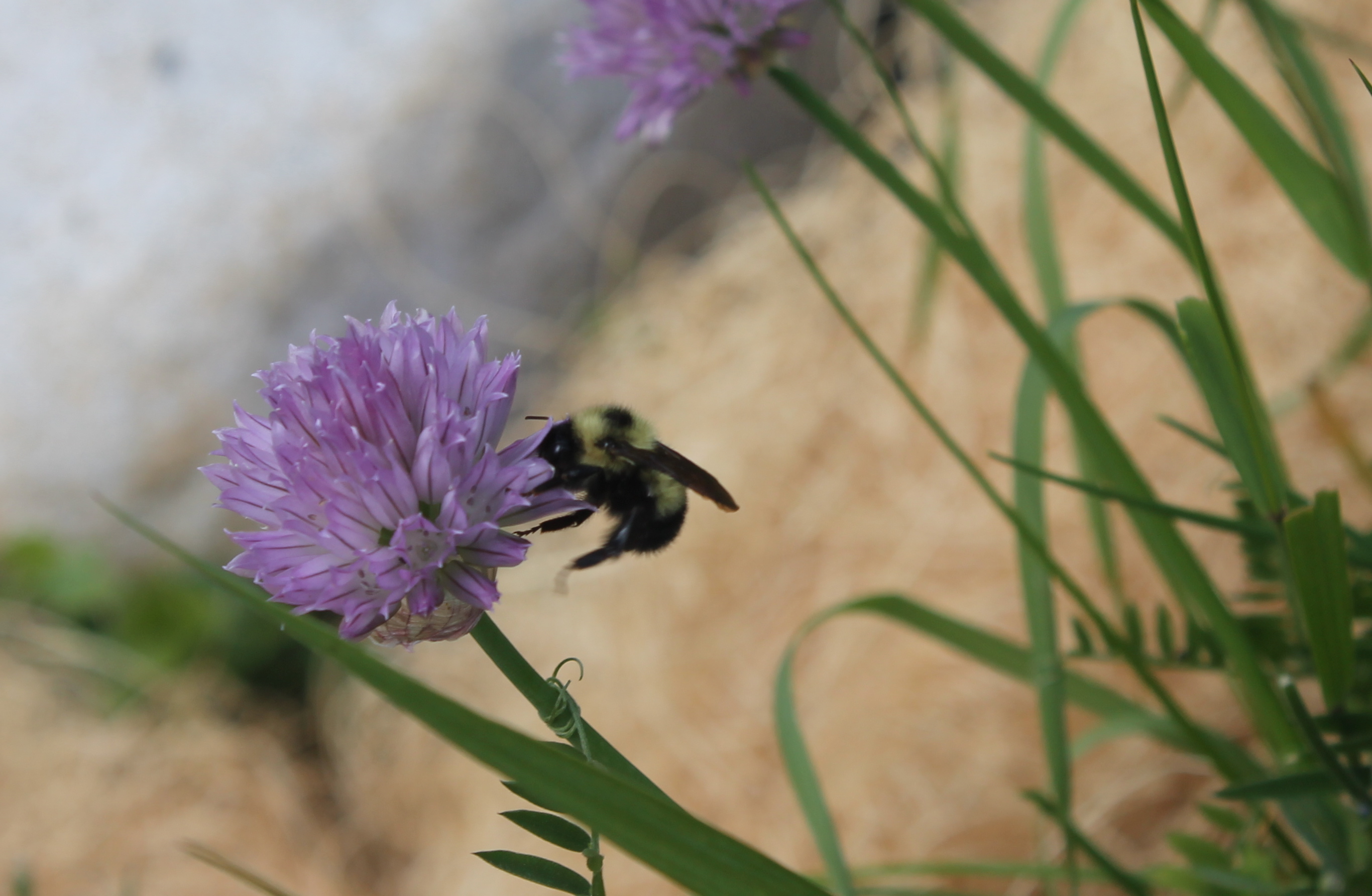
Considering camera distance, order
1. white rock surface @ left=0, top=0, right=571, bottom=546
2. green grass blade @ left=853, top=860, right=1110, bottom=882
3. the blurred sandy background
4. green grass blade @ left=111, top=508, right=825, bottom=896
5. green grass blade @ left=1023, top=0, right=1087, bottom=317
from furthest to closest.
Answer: white rock surface @ left=0, top=0, right=571, bottom=546 < the blurred sandy background < green grass blade @ left=1023, top=0, right=1087, bottom=317 < green grass blade @ left=853, top=860, right=1110, bottom=882 < green grass blade @ left=111, top=508, right=825, bottom=896

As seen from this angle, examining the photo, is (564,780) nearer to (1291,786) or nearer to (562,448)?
(562,448)

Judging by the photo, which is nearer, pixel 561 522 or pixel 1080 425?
pixel 561 522

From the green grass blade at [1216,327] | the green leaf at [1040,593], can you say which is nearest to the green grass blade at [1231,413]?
the green grass blade at [1216,327]

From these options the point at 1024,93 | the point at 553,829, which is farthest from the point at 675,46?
the point at 553,829

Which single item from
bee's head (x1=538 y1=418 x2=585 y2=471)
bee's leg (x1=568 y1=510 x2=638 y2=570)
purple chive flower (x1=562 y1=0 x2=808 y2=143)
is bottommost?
bee's leg (x1=568 y1=510 x2=638 y2=570)

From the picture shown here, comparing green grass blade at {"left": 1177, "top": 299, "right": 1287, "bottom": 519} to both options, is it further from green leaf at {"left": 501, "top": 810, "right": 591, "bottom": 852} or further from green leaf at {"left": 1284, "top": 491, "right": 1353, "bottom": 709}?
green leaf at {"left": 501, "top": 810, "right": 591, "bottom": 852}

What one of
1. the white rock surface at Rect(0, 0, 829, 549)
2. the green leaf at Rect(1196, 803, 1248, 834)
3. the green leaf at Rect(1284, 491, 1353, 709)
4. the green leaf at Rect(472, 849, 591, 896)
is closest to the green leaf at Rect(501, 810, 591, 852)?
the green leaf at Rect(472, 849, 591, 896)

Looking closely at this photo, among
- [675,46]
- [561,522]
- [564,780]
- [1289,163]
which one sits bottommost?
[564,780]
